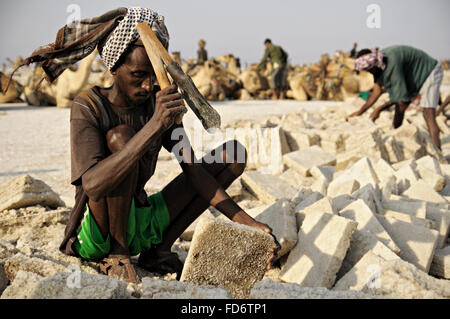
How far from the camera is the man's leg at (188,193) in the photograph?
2.33 m

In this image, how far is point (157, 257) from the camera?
7.59 feet

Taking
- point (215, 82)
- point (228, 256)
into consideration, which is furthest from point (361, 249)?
point (215, 82)

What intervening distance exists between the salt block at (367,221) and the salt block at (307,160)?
155 cm

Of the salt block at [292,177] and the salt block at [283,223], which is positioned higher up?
the salt block at [283,223]

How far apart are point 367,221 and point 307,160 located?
188cm

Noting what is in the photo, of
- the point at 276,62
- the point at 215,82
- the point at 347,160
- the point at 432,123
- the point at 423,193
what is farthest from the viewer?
the point at 215,82

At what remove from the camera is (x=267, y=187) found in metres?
3.32

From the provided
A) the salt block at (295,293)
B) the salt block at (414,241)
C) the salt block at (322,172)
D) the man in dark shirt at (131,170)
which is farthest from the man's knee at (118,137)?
the salt block at (322,172)

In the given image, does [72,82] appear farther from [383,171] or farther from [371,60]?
[383,171]

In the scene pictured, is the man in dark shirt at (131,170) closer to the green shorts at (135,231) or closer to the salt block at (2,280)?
the green shorts at (135,231)

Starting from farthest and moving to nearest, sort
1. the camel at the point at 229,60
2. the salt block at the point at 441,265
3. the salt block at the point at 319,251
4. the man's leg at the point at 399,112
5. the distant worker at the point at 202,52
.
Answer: the camel at the point at 229,60 → the distant worker at the point at 202,52 → the man's leg at the point at 399,112 → the salt block at the point at 441,265 → the salt block at the point at 319,251

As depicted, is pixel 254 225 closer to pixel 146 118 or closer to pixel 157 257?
pixel 157 257
